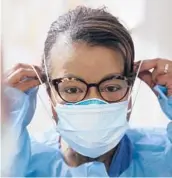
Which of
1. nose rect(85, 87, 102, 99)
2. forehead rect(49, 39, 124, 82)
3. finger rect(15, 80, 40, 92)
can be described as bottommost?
finger rect(15, 80, 40, 92)

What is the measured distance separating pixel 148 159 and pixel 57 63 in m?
0.33

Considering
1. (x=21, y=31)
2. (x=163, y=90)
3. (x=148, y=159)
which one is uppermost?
(x=21, y=31)

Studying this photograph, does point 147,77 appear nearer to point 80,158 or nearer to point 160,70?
point 160,70

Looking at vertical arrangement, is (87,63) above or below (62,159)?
above

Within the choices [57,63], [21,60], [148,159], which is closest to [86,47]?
[57,63]

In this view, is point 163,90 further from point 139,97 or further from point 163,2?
point 163,2

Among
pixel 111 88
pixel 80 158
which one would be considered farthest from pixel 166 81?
pixel 80 158

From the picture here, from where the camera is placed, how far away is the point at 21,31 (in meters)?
1.23

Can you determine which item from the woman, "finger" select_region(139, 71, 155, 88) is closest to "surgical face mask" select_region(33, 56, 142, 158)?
the woman

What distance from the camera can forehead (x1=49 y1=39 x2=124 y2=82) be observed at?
1.06 metres

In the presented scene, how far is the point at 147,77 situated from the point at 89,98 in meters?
0.20

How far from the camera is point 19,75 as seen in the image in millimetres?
1103

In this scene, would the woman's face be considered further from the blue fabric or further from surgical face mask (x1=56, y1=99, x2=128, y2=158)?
the blue fabric

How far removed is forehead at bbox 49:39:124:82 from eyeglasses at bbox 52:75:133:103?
0.04ft
